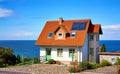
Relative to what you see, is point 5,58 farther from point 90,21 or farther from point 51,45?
point 90,21

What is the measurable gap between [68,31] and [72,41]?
97.9 inches

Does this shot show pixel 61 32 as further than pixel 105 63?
Yes

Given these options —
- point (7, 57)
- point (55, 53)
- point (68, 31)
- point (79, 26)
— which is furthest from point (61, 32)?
point (7, 57)

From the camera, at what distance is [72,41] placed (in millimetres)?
39156

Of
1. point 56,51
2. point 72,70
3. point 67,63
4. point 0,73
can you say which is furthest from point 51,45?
point 0,73

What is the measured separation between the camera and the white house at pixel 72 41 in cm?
3888

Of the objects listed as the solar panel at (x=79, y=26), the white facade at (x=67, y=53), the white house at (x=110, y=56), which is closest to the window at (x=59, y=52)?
the white facade at (x=67, y=53)

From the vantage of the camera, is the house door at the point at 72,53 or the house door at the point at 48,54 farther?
the house door at the point at 48,54

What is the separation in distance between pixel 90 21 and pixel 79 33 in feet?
11.0

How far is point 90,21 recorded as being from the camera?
41750mm

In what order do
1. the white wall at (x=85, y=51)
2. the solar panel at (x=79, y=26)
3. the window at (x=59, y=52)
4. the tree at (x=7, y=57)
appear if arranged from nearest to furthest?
the tree at (x=7, y=57)
the white wall at (x=85, y=51)
the window at (x=59, y=52)
the solar panel at (x=79, y=26)

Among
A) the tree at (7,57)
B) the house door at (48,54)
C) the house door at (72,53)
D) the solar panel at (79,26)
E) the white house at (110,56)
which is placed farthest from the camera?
the house door at (48,54)

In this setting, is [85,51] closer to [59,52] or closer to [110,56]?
[110,56]

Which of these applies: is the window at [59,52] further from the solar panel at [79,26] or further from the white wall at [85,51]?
the solar panel at [79,26]
